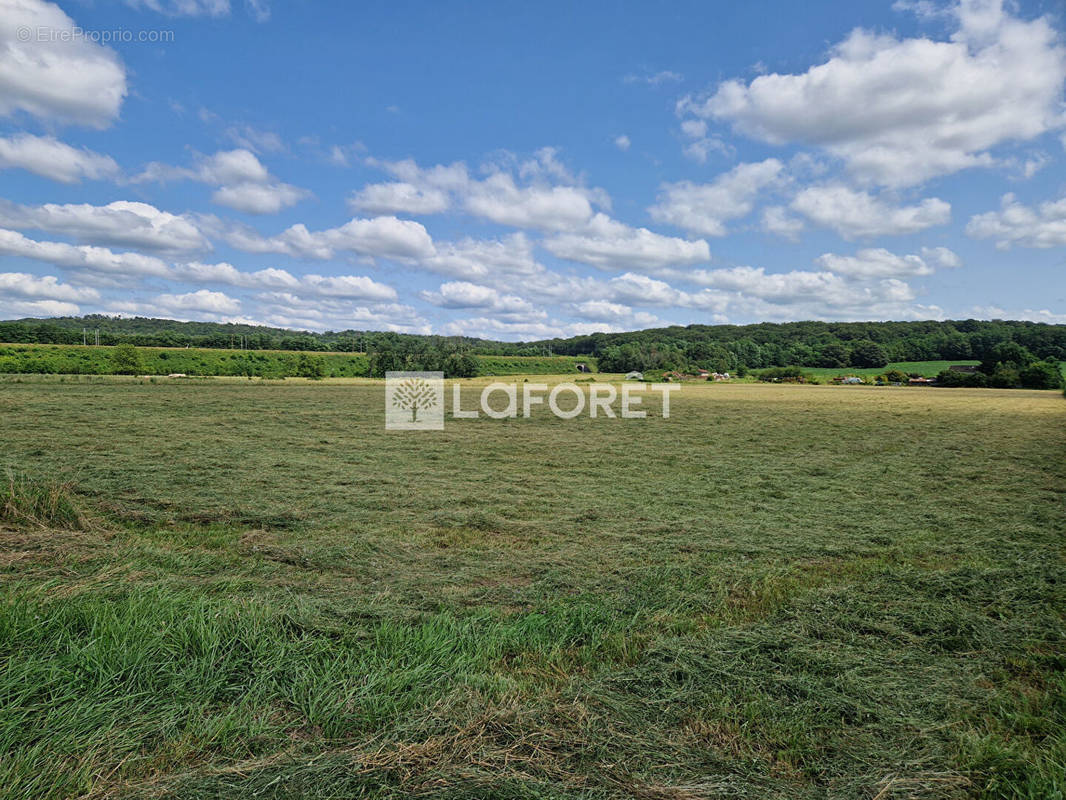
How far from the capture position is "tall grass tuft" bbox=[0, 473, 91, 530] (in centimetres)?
476

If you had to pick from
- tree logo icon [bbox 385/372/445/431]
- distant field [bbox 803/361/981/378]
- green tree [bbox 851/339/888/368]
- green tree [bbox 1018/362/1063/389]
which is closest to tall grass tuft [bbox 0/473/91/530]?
tree logo icon [bbox 385/372/445/431]

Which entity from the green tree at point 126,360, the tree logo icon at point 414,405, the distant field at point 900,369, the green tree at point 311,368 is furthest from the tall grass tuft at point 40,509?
the distant field at point 900,369

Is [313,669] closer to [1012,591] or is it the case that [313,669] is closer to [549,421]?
[1012,591]

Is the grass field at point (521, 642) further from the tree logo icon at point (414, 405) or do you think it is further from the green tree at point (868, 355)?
the green tree at point (868, 355)

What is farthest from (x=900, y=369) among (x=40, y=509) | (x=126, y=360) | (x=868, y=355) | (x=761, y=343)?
(x=126, y=360)

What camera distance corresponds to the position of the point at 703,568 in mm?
4492

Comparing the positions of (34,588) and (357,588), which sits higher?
(34,588)

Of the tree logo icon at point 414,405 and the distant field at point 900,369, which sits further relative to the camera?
the distant field at point 900,369

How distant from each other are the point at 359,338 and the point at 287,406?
243ft

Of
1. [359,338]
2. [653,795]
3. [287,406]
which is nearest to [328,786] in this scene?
[653,795]

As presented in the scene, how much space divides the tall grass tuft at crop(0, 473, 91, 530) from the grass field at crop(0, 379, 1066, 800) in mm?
30

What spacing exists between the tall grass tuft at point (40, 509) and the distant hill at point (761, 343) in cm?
5436

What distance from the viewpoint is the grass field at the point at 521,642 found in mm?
2016

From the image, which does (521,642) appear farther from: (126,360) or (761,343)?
(761,343)
